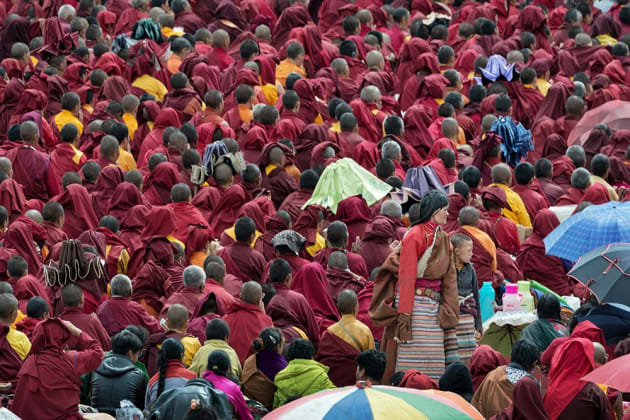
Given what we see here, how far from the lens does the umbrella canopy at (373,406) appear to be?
819cm

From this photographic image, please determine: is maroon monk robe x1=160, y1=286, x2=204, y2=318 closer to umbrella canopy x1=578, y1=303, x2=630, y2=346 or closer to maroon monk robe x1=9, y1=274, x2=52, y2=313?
maroon monk robe x1=9, y1=274, x2=52, y2=313

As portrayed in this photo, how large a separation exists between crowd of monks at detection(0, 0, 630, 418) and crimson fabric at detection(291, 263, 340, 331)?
0.05 ft

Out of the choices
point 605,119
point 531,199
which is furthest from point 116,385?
point 605,119

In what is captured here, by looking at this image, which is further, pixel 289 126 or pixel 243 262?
pixel 289 126

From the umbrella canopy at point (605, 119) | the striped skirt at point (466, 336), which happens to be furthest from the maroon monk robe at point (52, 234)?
the umbrella canopy at point (605, 119)

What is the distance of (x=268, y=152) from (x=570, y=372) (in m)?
6.64

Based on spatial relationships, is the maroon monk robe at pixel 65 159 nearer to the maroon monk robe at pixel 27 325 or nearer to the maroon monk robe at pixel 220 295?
the maroon monk robe at pixel 220 295

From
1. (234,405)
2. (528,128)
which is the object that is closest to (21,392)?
(234,405)

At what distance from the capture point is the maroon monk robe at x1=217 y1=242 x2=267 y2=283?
13680mm

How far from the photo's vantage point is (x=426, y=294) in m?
10.9

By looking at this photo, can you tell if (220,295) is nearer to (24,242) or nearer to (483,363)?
(24,242)

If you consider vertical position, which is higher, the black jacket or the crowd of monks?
the black jacket

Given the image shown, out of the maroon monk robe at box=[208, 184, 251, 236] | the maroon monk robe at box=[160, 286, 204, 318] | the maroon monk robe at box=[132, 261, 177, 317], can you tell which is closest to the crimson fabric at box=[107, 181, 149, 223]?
the maroon monk robe at box=[208, 184, 251, 236]

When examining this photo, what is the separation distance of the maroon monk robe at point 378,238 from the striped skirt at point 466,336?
2.57 meters
